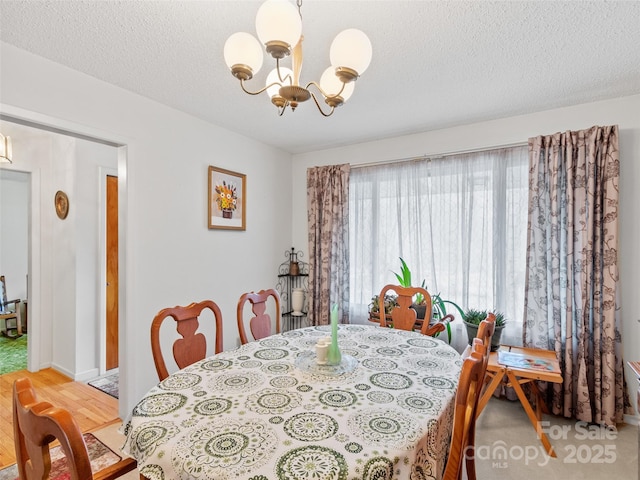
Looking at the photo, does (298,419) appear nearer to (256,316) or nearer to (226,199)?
(256,316)

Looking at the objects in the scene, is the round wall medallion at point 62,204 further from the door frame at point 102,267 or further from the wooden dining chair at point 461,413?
the wooden dining chair at point 461,413

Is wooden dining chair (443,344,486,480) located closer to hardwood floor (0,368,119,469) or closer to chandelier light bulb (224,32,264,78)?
chandelier light bulb (224,32,264,78)

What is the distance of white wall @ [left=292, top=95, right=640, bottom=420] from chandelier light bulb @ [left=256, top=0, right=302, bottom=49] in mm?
2356

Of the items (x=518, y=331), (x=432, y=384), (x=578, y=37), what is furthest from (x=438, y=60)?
(x=518, y=331)

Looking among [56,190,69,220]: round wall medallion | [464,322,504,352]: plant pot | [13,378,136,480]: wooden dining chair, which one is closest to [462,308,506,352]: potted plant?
[464,322,504,352]: plant pot

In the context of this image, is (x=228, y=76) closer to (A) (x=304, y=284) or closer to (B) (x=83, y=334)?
(A) (x=304, y=284)

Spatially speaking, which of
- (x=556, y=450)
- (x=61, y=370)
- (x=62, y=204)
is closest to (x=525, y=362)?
(x=556, y=450)

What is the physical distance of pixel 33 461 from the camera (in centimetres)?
70

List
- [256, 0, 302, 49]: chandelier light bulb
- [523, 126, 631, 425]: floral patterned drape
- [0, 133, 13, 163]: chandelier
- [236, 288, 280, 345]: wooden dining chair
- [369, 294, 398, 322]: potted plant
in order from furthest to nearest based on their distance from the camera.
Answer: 1. [369, 294, 398, 322]: potted plant
2. [0, 133, 13, 163]: chandelier
3. [523, 126, 631, 425]: floral patterned drape
4. [236, 288, 280, 345]: wooden dining chair
5. [256, 0, 302, 49]: chandelier light bulb

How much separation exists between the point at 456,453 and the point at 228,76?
2.30 metres

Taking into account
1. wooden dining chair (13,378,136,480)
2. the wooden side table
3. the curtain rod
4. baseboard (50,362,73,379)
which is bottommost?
baseboard (50,362,73,379)

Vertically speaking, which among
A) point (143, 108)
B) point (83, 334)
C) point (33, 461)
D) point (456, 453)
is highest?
point (143, 108)

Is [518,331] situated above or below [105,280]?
below

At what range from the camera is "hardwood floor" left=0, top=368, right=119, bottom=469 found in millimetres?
2223
